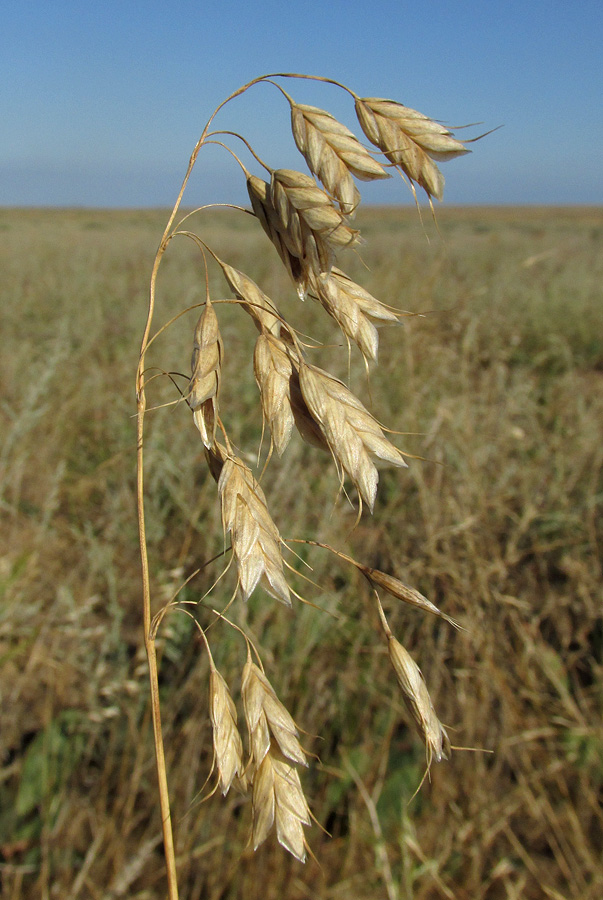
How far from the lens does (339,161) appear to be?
0.64m

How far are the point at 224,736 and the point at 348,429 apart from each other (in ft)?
1.31

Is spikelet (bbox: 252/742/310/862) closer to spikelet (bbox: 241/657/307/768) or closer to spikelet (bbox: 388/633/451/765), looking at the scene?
spikelet (bbox: 241/657/307/768)

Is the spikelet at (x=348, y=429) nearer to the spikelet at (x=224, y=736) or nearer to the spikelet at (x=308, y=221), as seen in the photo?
the spikelet at (x=308, y=221)

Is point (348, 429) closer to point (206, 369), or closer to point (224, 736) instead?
point (206, 369)

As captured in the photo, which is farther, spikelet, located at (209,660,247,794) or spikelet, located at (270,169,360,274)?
spikelet, located at (209,660,247,794)

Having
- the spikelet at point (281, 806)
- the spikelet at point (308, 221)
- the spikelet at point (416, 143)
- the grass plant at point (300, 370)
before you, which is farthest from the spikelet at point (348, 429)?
the spikelet at point (281, 806)

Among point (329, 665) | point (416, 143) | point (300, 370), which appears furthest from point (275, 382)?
point (329, 665)

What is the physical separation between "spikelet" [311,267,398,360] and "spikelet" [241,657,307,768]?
1.32ft

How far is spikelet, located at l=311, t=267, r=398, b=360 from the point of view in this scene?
0.66 m

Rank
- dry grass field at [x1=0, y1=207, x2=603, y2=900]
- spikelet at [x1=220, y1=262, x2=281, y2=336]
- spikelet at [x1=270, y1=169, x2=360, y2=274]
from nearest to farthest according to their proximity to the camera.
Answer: spikelet at [x1=270, y1=169, x2=360, y2=274]
spikelet at [x1=220, y1=262, x2=281, y2=336]
dry grass field at [x1=0, y1=207, x2=603, y2=900]

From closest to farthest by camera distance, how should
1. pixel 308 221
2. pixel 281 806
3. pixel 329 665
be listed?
1. pixel 308 221
2. pixel 281 806
3. pixel 329 665

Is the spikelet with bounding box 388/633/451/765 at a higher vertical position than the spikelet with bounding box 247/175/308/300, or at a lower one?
lower

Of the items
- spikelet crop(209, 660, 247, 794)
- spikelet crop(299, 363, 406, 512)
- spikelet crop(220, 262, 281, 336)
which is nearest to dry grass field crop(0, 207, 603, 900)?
spikelet crop(299, 363, 406, 512)

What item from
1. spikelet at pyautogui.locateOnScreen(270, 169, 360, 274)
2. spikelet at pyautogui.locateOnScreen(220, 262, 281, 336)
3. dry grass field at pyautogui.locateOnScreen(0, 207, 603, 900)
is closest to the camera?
spikelet at pyautogui.locateOnScreen(270, 169, 360, 274)
